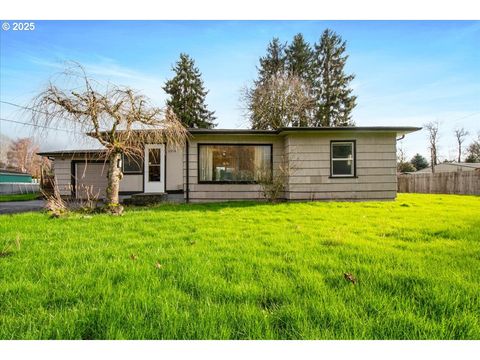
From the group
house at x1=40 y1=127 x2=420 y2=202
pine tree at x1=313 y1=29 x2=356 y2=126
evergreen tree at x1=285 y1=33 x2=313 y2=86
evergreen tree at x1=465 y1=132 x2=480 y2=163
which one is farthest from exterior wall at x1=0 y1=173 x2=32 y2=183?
evergreen tree at x1=465 y1=132 x2=480 y2=163

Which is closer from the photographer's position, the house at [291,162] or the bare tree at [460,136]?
the house at [291,162]

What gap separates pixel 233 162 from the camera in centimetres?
1032

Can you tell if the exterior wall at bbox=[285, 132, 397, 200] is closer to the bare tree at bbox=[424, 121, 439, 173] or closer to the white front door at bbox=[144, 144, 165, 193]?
the white front door at bbox=[144, 144, 165, 193]

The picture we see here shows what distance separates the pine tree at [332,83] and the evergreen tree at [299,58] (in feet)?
4.31

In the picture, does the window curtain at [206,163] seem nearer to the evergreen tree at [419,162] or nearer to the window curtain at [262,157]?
the window curtain at [262,157]

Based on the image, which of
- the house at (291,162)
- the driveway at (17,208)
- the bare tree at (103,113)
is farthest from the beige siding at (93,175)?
the bare tree at (103,113)

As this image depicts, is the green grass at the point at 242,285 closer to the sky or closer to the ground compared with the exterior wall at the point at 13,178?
closer to the ground

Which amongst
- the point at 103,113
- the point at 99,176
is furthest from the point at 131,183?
the point at 103,113

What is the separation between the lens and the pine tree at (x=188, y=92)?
2967 cm

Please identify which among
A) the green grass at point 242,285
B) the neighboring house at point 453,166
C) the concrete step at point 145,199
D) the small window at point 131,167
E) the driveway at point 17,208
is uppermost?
the neighboring house at point 453,166

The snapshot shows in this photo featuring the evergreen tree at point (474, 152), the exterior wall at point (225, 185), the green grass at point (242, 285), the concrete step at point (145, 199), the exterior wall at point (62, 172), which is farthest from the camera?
the evergreen tree at point (474, 152)

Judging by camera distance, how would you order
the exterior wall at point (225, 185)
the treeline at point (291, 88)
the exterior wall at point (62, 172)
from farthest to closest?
the treeline at point (291, 88) → the exterior wall at point (62, 172) → the exterior wall at point (225, 185)
